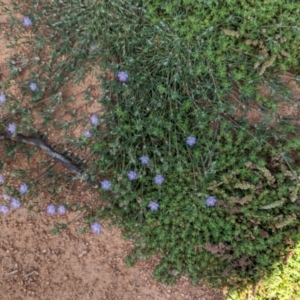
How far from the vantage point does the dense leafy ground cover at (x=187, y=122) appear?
3688 mm

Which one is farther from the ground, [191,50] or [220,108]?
[191,50]

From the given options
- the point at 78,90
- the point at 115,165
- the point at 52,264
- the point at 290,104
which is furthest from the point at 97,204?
the point at 290,104

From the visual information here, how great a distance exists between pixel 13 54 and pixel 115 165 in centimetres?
141

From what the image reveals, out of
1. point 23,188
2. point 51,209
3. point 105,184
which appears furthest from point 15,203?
point 105,184

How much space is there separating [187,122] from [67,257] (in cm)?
169

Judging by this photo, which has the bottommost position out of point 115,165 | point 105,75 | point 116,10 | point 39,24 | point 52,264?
point 52,264

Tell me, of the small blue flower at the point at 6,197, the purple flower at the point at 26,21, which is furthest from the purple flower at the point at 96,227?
the purple flower at the point at 26,21

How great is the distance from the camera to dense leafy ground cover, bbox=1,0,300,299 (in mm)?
3688

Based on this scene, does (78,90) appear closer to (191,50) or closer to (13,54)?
(13,54)

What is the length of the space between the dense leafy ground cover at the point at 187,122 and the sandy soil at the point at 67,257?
0.15 meters

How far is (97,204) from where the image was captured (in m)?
3.96

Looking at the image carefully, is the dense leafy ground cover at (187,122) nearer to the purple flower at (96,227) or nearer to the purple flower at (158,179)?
the purple flower at (158,179)

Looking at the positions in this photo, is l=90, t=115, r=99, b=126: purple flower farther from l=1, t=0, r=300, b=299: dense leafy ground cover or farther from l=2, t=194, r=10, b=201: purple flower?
l=2, t=194, r=10, b=201: purple flower

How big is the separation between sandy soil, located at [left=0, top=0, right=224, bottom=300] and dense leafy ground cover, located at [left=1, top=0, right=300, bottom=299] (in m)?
0.15
